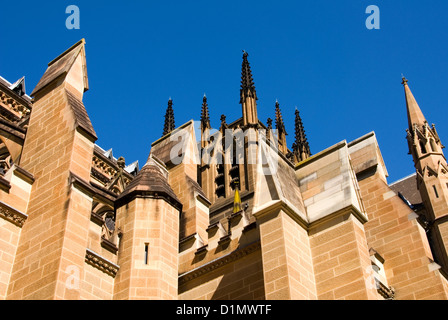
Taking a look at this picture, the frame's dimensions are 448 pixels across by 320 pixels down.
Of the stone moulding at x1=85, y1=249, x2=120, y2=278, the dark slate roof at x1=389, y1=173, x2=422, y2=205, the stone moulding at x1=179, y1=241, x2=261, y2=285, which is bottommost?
the stone moulding at x1=85, y1=249, x2=120, y2=278

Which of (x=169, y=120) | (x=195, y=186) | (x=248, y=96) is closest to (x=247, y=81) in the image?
(x=248, y=96)

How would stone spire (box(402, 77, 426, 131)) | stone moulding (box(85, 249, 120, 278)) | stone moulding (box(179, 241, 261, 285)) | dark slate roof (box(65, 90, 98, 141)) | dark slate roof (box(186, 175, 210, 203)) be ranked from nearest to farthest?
stone moulding (box(85, 249, 120, 278)) < stone moulding (box(179, 241, 261, 285)) < dark slate roof (box(65, 90, 98, 141)) < dark slate roof (box(186, 175, 210, 203)) < stone spire (box(402, 77, 426, 131))

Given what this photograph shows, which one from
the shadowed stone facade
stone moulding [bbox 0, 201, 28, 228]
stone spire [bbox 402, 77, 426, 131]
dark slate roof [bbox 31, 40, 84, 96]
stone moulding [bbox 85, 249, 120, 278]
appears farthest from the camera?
stone spire [bbox 402, 77, 426, 131]

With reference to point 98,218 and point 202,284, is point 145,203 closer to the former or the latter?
point 98,218

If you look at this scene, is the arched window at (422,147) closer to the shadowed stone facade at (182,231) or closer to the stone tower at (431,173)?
the stone tower at (431,173)

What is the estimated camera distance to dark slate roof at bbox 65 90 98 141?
13.4 meters

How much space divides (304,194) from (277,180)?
1.15 m

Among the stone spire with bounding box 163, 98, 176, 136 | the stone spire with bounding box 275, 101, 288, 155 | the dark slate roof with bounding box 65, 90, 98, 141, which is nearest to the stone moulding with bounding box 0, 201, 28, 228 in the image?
the dark slate roof with bounding box 65, 90, 98, 141

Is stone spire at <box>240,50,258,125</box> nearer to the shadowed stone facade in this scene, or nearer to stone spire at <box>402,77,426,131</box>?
stone spire at <box>402,77,426,131</box>

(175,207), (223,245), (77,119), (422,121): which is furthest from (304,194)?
(422,121)

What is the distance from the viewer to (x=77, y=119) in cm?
1341

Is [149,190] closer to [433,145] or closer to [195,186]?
[195,186]

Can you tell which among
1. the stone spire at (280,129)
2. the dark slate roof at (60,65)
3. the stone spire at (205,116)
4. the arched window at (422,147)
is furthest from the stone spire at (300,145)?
the dark slate roof at (60,65)

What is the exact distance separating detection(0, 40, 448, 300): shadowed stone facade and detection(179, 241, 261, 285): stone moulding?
0.08ft
